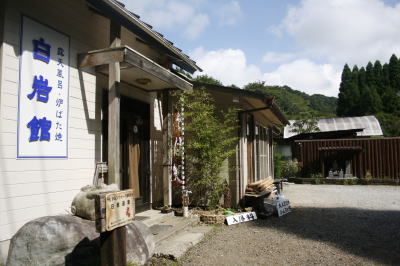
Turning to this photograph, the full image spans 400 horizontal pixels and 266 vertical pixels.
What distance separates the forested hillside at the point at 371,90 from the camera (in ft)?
129

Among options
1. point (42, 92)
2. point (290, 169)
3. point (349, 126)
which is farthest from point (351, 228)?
point (349, 126)

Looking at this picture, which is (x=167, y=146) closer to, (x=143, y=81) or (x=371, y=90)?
(x=143, y=81)

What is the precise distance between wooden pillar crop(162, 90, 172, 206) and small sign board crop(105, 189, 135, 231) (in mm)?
3393

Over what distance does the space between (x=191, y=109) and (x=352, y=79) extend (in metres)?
48.9

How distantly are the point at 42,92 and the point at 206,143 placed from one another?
3.73 metres

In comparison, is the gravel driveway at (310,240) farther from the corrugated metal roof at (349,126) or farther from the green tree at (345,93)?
the green tree at (345,93)

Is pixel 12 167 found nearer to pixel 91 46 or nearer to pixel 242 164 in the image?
pixel 91 46

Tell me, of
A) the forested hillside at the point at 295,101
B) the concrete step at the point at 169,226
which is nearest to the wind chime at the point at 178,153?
the concrete step at the point at 169,226

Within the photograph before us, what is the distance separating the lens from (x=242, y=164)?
7730 mm

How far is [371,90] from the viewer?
42.0 meters

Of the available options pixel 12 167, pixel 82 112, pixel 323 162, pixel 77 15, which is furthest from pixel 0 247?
pixel 323 162

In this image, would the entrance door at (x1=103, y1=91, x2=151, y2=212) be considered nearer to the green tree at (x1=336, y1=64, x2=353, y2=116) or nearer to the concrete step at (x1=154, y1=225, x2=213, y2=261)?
the concrete step at (x1=154, y1=225, x2=213, y2=261)

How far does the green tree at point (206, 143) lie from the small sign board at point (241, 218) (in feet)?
2.33

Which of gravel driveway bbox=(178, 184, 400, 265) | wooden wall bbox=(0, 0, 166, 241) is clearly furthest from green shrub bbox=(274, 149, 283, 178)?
wooden wall bbox=(0, 0, 166, 241)
